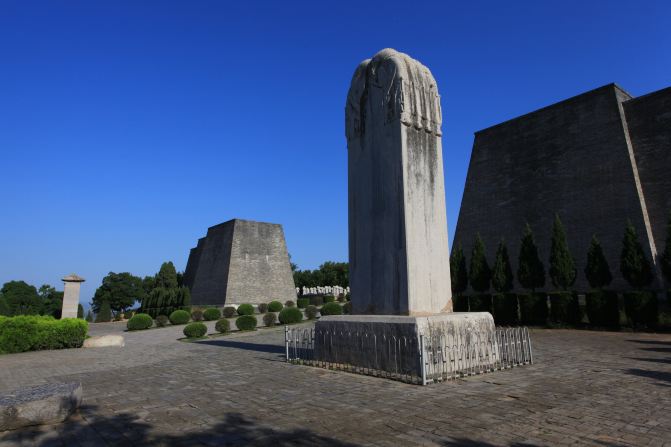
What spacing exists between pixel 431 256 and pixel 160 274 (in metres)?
55.3

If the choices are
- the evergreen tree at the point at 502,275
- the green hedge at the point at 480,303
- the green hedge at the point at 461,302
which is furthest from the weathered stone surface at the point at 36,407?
the evergreen tree at the point at 502,275

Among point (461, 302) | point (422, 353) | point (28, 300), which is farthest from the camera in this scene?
point (28, 300)

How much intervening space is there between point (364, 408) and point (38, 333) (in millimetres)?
15180

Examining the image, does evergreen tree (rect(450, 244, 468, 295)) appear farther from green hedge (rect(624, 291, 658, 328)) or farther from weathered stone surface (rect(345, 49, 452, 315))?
weathered stone surface (rect(345, 49, 452, 315))

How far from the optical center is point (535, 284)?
761 inches

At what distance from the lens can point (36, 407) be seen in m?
4.59

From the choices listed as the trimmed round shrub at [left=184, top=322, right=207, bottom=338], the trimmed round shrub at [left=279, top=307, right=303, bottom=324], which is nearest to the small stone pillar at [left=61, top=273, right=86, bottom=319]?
the trimmed round shrub at [left=184, top=322, right=207, bottom=338]

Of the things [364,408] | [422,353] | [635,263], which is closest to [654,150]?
[635,263]

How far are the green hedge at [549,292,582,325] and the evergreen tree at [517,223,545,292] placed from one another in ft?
7.02

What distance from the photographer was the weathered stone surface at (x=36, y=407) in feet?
14.7

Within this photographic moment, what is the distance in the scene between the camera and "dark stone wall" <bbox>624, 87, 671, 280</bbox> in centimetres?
2081

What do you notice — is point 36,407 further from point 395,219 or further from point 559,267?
point 559,267

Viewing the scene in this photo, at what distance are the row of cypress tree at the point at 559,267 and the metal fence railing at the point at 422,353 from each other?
38.1 feet

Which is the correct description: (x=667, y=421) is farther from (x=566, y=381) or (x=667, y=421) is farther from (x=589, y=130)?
(x=589, y=130)
